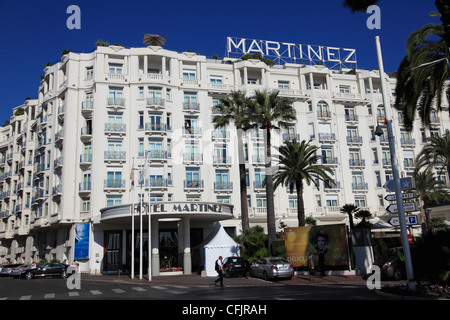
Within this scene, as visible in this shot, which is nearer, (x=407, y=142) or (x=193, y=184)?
(x=193, y=184)

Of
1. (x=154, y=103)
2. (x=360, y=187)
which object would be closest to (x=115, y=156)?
(x=154, y=103)

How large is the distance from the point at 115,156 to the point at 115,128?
3.08m

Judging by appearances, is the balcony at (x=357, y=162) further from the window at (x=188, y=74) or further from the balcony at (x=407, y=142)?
the window at (x=188, y=74)

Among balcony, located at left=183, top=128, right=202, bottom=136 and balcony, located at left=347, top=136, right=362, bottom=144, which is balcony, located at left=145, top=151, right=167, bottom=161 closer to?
balcony, located at left=183, top=128, right=202, bottom=136

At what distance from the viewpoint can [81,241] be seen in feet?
132

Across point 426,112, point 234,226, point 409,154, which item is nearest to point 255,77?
point 234,226

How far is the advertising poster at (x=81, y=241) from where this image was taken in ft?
131

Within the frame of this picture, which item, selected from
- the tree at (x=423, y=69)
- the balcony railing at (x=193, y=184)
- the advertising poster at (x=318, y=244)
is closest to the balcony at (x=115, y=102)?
the balcony railing at (x=193, y=184)

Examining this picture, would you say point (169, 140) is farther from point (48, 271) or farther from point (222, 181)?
point (48, 271)

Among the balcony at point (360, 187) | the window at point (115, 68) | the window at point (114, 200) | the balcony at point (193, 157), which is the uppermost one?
the window at point (115, 68)

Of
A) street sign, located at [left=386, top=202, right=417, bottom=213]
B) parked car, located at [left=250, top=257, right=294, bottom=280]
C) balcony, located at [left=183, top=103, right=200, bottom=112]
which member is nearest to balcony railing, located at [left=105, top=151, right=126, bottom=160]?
balcony, located at [left=183, top=103, right=200, bottom=112]

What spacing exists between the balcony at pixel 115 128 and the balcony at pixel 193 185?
8.57 meters

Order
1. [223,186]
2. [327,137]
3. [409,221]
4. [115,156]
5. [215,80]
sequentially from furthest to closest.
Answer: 1. [327,137]
2. [215,80]
3. [223,186]
4. [115,156]
5. [409,221]

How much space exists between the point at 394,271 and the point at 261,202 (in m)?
24.7
